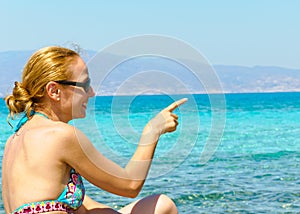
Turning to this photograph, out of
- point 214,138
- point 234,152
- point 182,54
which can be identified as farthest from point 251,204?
point 234,152

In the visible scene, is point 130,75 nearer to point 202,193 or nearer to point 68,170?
point 68,170

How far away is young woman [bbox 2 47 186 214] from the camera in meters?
2.77

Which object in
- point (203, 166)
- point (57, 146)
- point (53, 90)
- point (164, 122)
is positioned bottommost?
point (203, 166)

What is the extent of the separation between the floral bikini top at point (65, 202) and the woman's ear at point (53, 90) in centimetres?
40

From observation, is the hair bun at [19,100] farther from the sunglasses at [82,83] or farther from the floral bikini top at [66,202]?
the floral bikini top at [66,202]

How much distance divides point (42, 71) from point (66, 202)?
0.68 meters

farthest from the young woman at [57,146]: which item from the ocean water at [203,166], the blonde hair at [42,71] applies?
the ocean water at [203,166]

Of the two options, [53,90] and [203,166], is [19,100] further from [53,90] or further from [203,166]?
[203,166]

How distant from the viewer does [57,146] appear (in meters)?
2.74

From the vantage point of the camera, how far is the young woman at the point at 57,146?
109 inches

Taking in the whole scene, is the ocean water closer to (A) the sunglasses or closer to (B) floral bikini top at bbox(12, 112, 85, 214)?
(A) the sunglasses

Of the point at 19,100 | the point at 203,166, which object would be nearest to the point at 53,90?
the point at 19,100

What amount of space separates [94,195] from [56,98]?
213 inches

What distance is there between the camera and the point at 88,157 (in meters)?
2.79
